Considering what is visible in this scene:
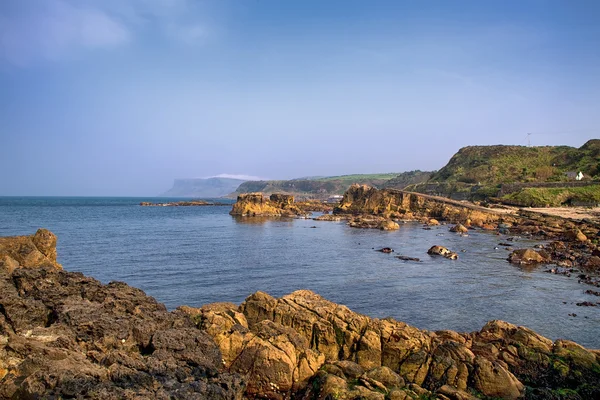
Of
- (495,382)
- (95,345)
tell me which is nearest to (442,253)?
(495,382)

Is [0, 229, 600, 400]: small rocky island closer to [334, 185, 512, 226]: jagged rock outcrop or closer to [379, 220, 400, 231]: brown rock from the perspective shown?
[379, 220, 400, 231]: brown rock

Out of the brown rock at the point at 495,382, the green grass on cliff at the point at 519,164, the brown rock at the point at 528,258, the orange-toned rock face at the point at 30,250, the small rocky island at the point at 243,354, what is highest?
the green grass on cliff at the point at 519,164

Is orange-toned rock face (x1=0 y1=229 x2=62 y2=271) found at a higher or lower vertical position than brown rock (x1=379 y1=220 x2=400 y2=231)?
higher

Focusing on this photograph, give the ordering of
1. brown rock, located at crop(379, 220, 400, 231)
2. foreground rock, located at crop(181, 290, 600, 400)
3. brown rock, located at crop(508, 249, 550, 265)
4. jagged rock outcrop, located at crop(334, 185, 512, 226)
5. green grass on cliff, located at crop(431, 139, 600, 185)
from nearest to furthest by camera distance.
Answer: foreground rock, located at crop(181, 290, 600, 400) → brown rock, located at crop(508, 249, 550, 265) → brown rock, located at crop(379, 220, 400, 231) → jagged rock outcrop, located at crop(334, 185, 512, 226) → green grass on cliff, located at crop(431, 139, 600, 185)

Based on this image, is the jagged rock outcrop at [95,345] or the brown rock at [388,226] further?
the brown rock at [388,226]

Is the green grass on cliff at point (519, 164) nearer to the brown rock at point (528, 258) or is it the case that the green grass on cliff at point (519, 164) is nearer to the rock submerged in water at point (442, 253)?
the brown rock at point (528, 258)

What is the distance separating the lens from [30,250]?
985 inches

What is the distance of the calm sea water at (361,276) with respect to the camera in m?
25.9

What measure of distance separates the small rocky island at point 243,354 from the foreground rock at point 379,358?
44mm

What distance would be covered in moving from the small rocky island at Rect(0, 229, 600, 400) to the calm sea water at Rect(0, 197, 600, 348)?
22.8 ft

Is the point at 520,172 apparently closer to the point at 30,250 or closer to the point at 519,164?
the point at 519,164

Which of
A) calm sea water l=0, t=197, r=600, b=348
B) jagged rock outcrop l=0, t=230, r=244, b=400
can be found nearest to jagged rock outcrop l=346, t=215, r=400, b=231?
calm sea water l=0, t=197, r=600, b=348

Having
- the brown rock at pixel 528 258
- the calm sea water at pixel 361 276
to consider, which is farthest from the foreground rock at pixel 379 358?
the brown rock at pixel 528 258

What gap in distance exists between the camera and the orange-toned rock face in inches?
948
